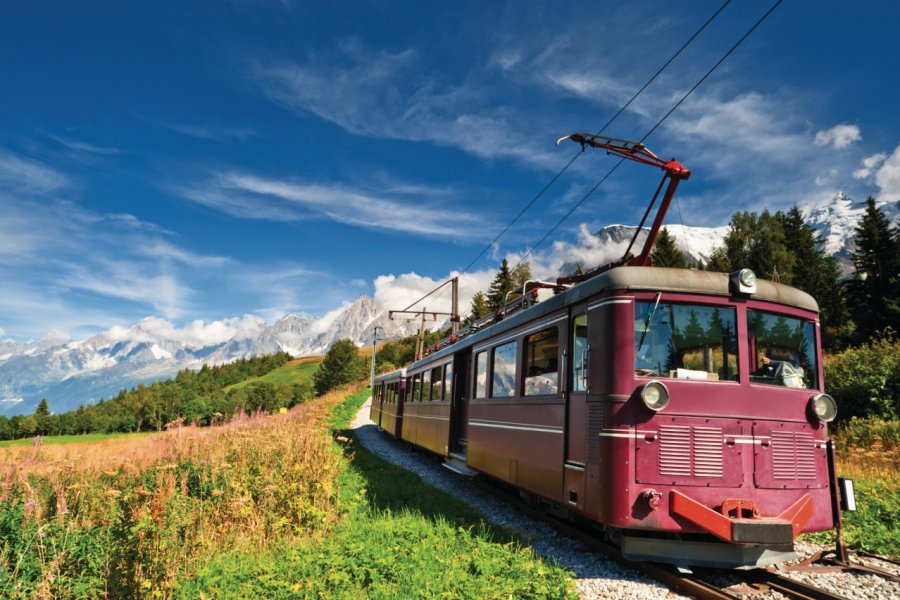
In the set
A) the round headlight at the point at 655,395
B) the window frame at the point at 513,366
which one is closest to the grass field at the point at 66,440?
the window frame at the point at 513,366

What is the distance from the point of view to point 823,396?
684cm

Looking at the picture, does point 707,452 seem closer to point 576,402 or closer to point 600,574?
point 576,402

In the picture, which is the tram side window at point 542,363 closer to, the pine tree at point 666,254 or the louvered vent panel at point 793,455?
the louvered vent panel at point 793,455

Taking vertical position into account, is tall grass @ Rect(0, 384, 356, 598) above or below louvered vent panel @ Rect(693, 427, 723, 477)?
below

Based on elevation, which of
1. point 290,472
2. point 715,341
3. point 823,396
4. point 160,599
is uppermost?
point 715,341

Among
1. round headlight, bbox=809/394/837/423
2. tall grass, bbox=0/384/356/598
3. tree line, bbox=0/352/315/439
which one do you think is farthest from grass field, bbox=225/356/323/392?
round headlight, bbox=809/394/837/423

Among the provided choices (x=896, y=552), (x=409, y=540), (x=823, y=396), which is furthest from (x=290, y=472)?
(x=896, y=552)

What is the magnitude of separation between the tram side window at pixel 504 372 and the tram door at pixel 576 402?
6.26ft

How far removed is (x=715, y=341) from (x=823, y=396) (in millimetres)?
1545

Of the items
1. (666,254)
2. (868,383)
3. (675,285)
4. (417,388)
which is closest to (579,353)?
(675,285)

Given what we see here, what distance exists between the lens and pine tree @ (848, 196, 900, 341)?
33844 millimetres

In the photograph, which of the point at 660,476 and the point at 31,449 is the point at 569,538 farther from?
the point at 31,449

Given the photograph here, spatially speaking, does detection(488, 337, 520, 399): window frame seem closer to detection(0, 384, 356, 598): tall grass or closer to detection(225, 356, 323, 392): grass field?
detection(0, 384, 356, 598): tall grass

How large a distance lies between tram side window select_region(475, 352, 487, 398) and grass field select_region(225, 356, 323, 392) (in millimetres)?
144188
